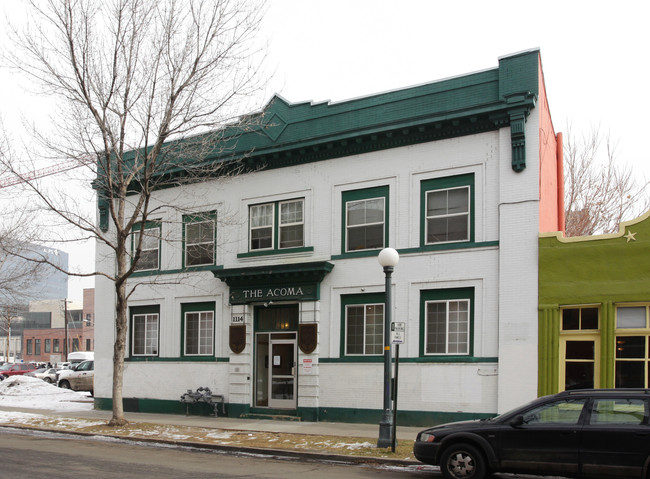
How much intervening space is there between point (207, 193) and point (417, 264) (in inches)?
299

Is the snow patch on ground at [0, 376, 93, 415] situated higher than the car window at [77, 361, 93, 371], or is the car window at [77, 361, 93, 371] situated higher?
the car window at [77, 361, 93, 371]

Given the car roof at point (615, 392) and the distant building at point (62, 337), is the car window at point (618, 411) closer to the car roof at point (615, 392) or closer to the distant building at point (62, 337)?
the car roof at point (615, 392)

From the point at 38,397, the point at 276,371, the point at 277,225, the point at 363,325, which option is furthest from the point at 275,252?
the point at 38,397

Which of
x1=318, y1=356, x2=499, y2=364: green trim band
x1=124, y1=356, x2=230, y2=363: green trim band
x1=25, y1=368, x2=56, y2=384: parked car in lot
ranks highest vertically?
x1=318, y1=356, x2=499, y2=364: green trim band

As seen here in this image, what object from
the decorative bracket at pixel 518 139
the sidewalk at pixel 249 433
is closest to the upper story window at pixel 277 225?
the sidewalk at pixel 249 433

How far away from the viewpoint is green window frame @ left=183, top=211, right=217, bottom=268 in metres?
21.8

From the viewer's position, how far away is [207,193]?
22047 mm

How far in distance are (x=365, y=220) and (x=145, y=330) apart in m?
8.95

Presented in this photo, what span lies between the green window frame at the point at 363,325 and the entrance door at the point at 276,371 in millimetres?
1902

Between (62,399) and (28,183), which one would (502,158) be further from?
(62,399)

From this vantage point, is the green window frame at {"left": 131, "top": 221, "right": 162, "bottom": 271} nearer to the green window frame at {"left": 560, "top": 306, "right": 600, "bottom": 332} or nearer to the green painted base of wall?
the green painted base of wall

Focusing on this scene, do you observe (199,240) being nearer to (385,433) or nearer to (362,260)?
(362,260)

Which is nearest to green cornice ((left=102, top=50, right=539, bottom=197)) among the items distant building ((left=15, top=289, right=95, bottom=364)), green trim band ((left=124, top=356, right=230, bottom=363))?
green trim band ((left=124, top=356, right=230, bottom=363))

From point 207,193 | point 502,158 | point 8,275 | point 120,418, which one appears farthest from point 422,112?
point 8,275
